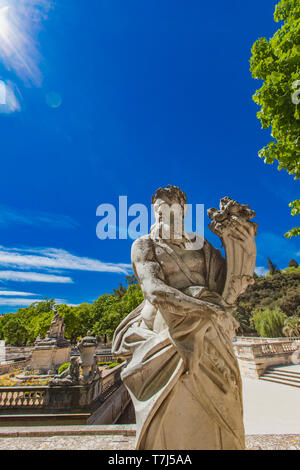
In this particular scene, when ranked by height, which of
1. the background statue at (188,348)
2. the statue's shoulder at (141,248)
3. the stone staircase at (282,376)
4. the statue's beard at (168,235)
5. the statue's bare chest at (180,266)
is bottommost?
the stone staircase at (282,376)

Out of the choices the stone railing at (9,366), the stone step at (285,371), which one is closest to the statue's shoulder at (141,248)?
the stone step at (285,371)

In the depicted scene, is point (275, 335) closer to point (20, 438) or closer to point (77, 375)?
point (77, 375)

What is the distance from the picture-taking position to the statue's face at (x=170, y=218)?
2.42 m

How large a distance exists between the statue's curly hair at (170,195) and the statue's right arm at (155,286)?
0.55 m

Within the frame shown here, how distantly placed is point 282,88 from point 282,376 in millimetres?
13267

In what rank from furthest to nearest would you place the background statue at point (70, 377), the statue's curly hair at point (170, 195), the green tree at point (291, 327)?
the green tree at point (291, 327)
the background statue at point (70, 377)
the statue's curly hair at point (170, 195)

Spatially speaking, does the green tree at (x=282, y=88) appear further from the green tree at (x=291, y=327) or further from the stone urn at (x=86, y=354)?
the green tree at (x=291, y=327)

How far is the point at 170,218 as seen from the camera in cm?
252

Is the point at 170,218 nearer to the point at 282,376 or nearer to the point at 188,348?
the point at 188,348

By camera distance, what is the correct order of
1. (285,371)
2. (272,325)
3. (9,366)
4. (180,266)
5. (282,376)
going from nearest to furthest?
(180,266), (282,376), (285,371), (9,366), (272,325)

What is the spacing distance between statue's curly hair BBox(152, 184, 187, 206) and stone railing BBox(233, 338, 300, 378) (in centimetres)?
1440

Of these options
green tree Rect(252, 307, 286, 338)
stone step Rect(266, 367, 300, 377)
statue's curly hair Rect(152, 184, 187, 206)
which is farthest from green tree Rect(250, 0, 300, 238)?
green tree Rect(252, 307, 286, 338)

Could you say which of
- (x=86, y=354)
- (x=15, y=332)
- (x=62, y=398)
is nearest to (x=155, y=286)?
(x=62, y=398)
